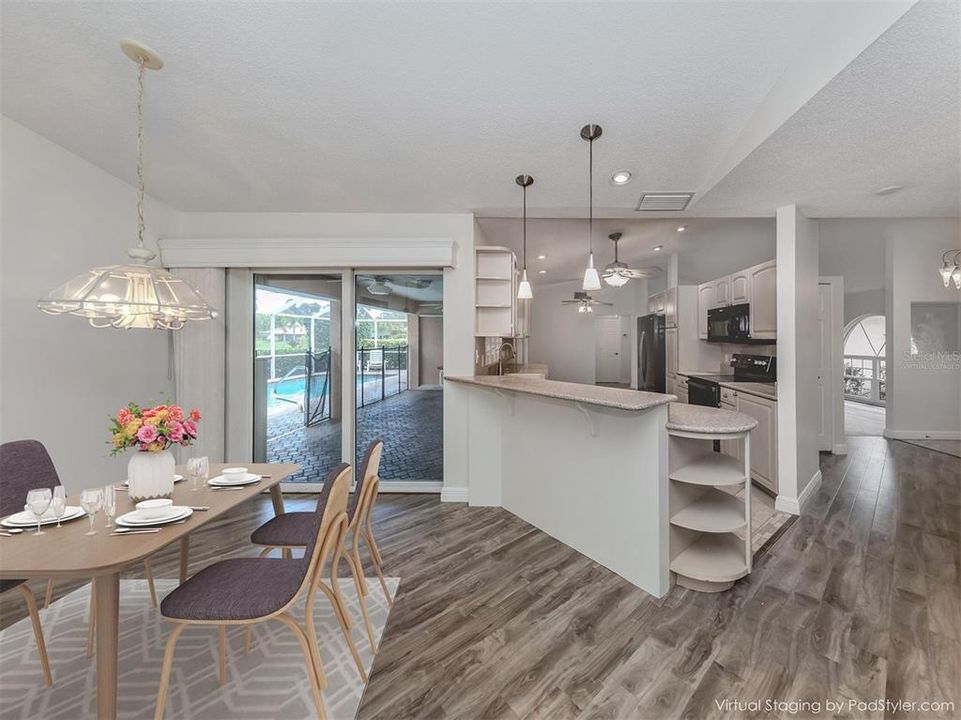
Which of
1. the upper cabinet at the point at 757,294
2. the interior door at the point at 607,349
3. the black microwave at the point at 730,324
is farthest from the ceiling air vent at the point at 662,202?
the interior door at the point at 607,349

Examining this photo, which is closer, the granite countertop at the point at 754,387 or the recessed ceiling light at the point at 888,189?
the recessed ceiling light at the point at 888,189

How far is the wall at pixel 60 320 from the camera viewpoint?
7.58ft

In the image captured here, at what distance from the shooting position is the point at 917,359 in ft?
18.3

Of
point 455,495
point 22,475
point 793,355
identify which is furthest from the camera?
point 455,495

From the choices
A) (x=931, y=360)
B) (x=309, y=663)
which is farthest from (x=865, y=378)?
(x=309, y=663)

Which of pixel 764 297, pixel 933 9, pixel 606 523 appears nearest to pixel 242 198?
pixel 606 523

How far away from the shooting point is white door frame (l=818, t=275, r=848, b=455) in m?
5.07

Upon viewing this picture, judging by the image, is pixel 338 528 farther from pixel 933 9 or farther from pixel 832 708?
pixel 933 9

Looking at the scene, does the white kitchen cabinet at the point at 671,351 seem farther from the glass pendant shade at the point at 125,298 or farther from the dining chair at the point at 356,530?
the glass pendant shade at the point at 125,298

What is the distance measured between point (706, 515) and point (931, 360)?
6.11 m

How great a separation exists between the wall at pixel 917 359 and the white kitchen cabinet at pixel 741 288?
2738mm

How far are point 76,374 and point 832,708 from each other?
4.49 meters

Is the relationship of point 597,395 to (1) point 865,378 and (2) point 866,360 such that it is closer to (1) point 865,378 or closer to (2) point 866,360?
(2) point 866,360

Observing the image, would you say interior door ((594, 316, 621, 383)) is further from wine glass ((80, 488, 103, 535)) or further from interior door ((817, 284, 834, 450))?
wine glass ((80, 488, 103, 535))
